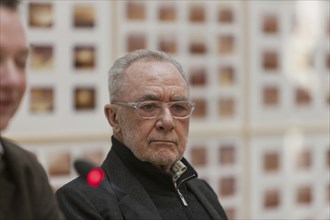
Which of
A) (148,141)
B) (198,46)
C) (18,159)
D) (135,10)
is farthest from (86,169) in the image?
(198,46)

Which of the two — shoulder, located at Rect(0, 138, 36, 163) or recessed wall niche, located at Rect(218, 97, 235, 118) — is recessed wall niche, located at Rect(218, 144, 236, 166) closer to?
recessed wall niche, located at Rect(218, 97, 235, 118)

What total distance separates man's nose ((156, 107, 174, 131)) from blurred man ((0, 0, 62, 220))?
1.48ft

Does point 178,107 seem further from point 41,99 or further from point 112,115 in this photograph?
point 41,99

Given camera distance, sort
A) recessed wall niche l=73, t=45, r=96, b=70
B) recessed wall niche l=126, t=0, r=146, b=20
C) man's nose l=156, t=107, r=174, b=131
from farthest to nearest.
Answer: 1. recessed wall niche l=126, t=0, r=146, b=20
2. recessed wall niche l=73, t=45, r=96, b=70
3. man's nose l=156, t=107, r=174, b=131

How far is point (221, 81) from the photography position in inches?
107

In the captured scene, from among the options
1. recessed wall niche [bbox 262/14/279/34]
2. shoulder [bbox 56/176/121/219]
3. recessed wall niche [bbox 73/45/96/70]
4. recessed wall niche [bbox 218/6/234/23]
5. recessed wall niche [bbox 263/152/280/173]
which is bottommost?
recessed wall niche [bbox 263/152/280/173]

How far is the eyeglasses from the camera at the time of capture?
53.7 inches

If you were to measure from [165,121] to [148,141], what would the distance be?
63mm

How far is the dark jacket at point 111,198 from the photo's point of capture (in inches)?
49.1

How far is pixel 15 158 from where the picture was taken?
89cm

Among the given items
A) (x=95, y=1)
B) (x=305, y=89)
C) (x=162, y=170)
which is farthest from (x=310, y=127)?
(x=162, y=170)

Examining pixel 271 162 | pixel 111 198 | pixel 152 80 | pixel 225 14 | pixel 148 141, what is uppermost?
pixel 225 14

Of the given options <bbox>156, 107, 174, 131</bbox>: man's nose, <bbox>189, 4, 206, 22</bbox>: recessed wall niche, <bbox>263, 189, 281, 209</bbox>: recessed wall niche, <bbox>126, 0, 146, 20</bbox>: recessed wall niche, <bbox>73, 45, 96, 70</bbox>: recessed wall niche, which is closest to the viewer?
<bbox>156, 107, 174, 131</bbox>: man's nose

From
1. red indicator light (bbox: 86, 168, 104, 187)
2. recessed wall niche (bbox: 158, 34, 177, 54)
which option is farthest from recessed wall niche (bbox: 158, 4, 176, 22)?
red indicator light (bbox: 86, 168, 104, 187)
